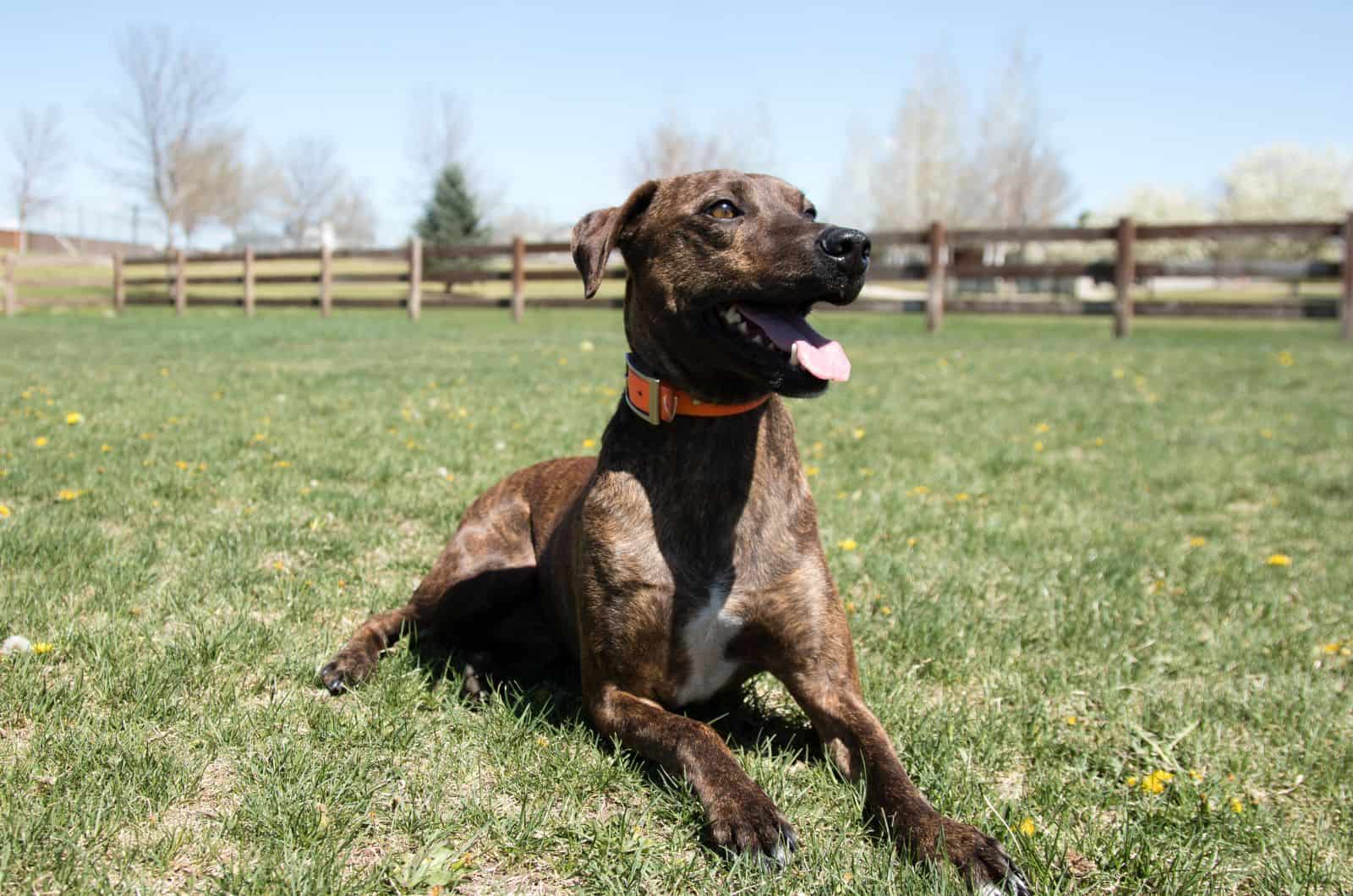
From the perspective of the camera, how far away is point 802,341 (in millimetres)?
2711

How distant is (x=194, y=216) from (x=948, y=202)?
137 ft

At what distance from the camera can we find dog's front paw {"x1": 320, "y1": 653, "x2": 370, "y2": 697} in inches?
120

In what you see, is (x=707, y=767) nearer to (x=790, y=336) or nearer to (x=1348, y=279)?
(x=790, y=336)

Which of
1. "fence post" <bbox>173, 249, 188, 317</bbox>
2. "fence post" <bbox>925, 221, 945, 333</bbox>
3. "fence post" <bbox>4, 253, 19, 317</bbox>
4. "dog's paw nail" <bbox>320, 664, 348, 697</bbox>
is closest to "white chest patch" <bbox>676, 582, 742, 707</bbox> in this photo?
"dog's paw nail" <bbox>320, 664, 348, 697</bbox>

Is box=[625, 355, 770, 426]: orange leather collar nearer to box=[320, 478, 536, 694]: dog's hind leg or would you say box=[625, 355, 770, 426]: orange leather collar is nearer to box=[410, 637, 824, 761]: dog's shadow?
box=[410, 637, 824, 761]: dog's shadow

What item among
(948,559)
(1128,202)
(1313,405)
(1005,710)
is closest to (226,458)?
(948,559)

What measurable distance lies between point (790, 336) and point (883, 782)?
3.79 ft

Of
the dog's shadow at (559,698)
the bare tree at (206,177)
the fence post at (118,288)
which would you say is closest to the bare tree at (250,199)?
the bare tree at (206,177)

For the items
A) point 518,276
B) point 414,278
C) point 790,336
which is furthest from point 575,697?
point 414,278

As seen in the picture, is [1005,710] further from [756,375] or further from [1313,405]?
[1313,405]

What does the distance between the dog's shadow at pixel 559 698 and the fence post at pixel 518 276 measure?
56.3ft

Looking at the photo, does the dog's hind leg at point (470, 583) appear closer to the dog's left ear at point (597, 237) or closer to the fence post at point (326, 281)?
the dog's left ear at point (597, 237)

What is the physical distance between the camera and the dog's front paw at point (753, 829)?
220 cm

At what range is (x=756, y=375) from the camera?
2723 millimetres
